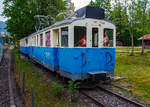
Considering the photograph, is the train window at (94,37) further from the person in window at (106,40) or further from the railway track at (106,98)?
the railway track at (106,98)

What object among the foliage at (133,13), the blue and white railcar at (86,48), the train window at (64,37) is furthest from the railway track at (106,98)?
the foliage at (133,13)

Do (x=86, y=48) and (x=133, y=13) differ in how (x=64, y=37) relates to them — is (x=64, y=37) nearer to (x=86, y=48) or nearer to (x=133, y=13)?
(x=86, y=48)

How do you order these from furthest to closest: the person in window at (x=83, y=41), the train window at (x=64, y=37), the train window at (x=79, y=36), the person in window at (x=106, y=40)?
the person in window at (x=106, y=40) < the train window at (x=64, y=37) < the person in window at (x=83, y=41) < the train window at (x=79, y=36)

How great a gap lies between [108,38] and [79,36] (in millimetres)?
1508

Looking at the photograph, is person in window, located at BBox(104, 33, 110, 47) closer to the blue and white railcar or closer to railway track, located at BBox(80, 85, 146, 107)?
the blue and white railcar

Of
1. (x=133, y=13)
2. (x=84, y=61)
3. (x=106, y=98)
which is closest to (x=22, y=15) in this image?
(x=133, y=13)

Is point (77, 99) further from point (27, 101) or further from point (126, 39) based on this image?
point (126, 39)

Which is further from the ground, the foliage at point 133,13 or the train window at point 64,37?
the foliage at point 133,13

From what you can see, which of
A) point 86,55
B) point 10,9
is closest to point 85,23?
point 86,55

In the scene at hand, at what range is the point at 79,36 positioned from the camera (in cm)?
605

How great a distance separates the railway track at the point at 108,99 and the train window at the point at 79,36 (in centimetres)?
197

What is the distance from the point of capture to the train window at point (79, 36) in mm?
5973

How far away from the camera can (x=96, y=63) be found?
6246 millimetres

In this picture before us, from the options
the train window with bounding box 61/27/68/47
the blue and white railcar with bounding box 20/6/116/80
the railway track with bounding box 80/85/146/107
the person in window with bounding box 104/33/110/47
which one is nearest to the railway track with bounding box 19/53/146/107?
the railway track with bounding box 80/85/146/107
